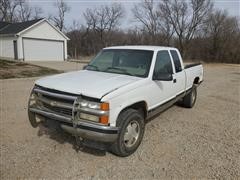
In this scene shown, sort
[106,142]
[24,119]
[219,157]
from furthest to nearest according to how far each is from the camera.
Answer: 1. [24,119]
2. [219,157]
3. [106,142]

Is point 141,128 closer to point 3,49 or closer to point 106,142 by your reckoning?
point 106,142

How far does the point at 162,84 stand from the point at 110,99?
1685 mm

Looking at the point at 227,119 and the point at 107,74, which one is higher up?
the point at 107,74

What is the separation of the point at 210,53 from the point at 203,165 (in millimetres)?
35192

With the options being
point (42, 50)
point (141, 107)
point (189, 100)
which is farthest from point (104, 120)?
point (42, 50)

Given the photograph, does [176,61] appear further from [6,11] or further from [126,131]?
[6,11]

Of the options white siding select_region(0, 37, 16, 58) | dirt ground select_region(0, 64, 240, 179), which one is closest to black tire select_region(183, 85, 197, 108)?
dirt ground select_region(0, 64, 240, 179)

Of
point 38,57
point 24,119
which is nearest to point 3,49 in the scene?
point 38,57

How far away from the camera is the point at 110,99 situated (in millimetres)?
3072

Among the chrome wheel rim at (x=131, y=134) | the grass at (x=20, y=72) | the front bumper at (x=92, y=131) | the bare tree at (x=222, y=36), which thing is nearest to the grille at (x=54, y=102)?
the front bumper at (x=92, y=131)

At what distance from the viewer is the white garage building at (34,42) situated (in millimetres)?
24609

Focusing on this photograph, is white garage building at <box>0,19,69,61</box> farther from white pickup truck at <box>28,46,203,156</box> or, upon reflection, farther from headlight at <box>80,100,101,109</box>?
headlight at <box>80,100,101,109</box>

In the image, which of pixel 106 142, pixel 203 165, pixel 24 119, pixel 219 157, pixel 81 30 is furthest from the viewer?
pixel 81 30

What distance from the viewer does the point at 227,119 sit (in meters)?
5.64
